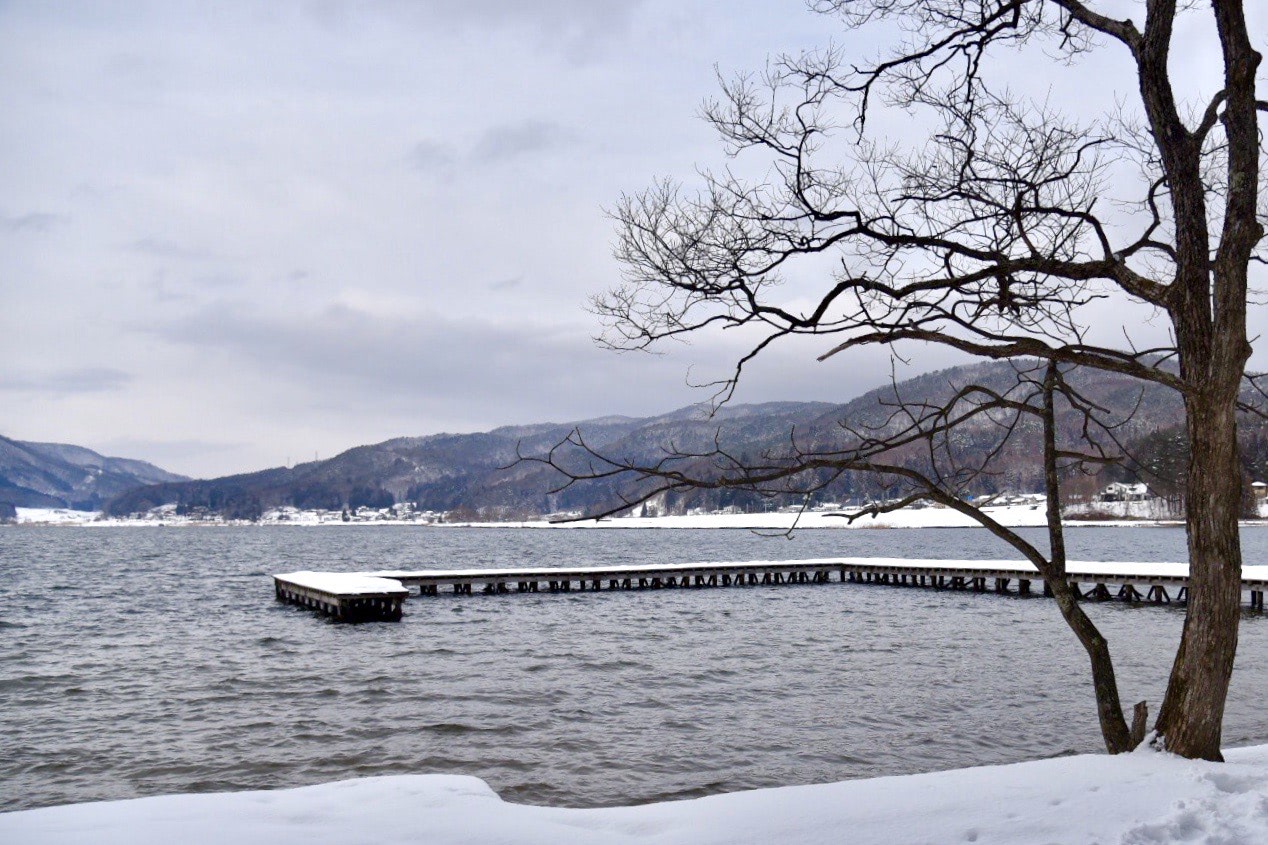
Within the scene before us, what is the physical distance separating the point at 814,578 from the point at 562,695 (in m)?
33.4

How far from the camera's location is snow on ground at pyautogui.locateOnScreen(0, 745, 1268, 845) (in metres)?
5.52

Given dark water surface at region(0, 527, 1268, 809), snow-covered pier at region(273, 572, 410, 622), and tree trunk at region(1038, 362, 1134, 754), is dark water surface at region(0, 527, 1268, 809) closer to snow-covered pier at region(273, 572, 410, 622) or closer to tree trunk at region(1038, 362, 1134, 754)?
snow-covered pier at region(273, 572, 410, 622)

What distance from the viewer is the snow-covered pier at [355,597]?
28594 millimetres

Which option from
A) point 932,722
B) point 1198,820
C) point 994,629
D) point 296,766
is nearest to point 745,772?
point 932,722

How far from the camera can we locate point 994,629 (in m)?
26.8

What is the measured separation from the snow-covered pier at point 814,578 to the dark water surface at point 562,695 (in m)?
2.43

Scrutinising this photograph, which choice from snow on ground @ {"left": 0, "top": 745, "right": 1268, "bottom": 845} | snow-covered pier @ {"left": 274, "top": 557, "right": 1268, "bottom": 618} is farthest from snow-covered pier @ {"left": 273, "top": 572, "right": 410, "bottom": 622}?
snow on ground @ {"left": 0, "top": 745, "right": 1268, "bottom": 845}

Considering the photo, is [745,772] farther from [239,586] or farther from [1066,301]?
[239,586]

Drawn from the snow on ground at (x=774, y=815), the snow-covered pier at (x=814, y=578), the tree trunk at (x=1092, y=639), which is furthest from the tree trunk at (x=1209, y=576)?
the snow-covered pier at (x=814, y=578)

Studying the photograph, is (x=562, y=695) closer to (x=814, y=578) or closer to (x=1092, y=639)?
(x=1092, y=639)

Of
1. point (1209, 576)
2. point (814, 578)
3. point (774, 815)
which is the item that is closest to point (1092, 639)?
point (1209, 576)

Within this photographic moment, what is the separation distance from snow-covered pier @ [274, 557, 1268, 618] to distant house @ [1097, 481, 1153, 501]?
103851 millimetres

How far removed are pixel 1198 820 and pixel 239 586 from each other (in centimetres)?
4553

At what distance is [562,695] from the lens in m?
17.1
